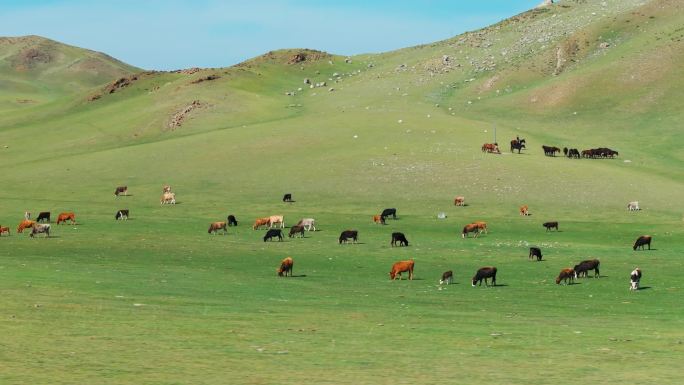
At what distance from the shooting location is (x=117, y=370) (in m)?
16.8

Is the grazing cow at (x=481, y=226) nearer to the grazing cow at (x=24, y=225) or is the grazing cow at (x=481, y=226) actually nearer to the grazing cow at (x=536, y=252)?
the grazing cow at (x=536, y=252)

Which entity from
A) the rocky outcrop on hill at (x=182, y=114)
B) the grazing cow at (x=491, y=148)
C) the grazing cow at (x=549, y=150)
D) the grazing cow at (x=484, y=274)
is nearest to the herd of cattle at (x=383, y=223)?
the grazing cow at (x=484, y=274)

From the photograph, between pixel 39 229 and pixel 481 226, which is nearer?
pixel 39 229

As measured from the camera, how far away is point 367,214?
60.2 m

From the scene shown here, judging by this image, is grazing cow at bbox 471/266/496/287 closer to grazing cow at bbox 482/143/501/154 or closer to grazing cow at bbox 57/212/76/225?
grazing cow at bbox 57/212/76/225

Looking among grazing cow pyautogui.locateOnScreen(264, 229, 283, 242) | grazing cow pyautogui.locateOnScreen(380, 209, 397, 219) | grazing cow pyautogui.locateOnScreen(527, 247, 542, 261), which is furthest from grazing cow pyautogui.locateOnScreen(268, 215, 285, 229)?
grazing cow pyautogui.locateOnScreen(527, 247, 542, 261)

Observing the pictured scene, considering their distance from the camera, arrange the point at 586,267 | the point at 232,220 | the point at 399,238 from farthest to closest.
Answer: the point at 232,220
the point at 399,238
the point at 586,267

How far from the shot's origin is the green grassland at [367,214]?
19188 mm

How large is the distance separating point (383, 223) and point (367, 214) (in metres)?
4.67

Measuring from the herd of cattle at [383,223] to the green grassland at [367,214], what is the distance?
2.02ft

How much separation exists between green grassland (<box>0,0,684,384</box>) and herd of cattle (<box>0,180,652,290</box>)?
0.62m

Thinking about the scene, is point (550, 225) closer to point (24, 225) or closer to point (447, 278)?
point (447, 278)

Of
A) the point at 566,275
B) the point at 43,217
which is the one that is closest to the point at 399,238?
the point at 566,275

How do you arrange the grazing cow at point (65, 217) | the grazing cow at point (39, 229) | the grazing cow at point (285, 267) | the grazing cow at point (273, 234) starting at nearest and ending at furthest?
the grazing cow at point (285, 267) < the grazing cow at point (273, 234) < the grazing cow at point (39, 229) < the grazing cow at point (65, 217)
